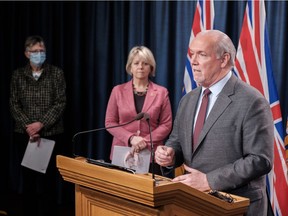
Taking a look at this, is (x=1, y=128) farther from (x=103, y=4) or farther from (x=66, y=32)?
(x=103, y=4)

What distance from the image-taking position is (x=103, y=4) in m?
5.32

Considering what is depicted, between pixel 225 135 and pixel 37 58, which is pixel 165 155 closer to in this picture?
pixel 225 135

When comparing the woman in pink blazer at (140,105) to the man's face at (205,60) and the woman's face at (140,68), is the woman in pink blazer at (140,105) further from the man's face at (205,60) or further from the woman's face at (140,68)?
the man's face at (205,60)

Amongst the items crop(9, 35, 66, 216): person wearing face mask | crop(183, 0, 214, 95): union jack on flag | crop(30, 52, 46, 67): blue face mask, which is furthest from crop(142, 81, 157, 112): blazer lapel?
crop(30, 52, 46, 67): blue face mask

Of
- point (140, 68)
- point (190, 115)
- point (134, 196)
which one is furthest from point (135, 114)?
point (134, 196)

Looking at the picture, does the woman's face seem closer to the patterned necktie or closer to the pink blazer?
the pink blazer

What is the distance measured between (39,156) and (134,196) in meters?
2.83

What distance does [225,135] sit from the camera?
2.40 meters

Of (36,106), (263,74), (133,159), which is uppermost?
(263,74)

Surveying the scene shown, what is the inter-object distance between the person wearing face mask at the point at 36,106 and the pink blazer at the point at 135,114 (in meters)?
0.72

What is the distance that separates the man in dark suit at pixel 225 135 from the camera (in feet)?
7.52

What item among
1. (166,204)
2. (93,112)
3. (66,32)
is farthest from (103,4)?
(166,204)

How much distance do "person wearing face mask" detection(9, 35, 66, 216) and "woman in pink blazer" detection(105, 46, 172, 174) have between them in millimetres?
725

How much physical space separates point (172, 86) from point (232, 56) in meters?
2.38
